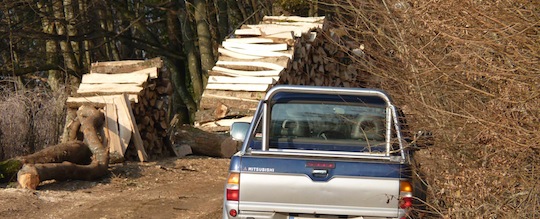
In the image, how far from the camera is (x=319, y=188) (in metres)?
7.59

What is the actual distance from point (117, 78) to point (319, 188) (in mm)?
7518

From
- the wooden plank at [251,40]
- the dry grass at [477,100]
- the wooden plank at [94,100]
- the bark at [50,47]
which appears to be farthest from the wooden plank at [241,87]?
the bark at [50,47]

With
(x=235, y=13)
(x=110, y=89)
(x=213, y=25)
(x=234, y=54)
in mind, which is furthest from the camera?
(x=235, y=13)

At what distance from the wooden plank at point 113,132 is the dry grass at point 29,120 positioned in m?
1.32

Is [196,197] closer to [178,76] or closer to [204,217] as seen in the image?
[204,217]

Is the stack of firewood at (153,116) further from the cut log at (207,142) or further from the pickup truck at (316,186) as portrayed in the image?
the pickup truck at (316,186)

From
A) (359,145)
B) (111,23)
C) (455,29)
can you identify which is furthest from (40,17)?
(455,29)

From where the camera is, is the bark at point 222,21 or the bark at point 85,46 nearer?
the bark at point 85,46

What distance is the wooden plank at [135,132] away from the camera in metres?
13.8

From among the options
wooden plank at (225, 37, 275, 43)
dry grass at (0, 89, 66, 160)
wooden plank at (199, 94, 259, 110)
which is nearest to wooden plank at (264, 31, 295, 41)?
wooden plank at (225, 37, 275, 43)

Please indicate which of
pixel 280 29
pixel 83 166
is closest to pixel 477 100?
pixel 83 166

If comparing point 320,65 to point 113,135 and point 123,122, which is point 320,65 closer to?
point 123,122

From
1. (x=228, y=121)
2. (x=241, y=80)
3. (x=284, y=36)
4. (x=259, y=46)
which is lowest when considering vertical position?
(x=228, y=121)

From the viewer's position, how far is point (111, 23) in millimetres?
27594
